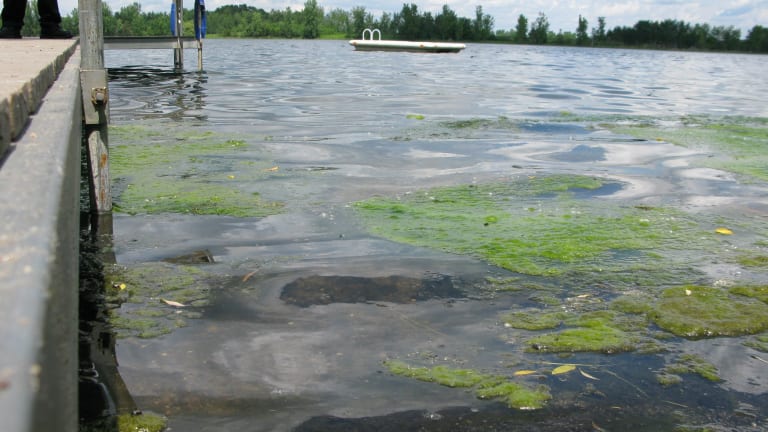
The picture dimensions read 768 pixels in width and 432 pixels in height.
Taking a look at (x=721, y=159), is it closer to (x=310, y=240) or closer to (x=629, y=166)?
(x=629, y=166)

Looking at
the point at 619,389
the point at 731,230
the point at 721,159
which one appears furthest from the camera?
the point at 721,159

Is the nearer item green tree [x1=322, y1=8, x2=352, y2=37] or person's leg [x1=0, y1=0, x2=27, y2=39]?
person's leg [x1=0, y1=0, x2=27, y2=39]

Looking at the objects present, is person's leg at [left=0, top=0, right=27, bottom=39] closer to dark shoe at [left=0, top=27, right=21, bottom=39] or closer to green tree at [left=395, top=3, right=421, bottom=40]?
dark shoe at [left=0, top=27, right=21, bottom=39]

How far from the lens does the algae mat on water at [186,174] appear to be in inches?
241

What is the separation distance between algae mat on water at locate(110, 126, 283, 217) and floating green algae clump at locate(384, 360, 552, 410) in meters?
2.93

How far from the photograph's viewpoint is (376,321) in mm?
3787

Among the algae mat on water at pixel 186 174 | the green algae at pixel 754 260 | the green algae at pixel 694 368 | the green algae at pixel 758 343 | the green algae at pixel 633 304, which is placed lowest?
the green algae at pixel 694 368

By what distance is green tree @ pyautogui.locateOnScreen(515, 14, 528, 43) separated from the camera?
161m

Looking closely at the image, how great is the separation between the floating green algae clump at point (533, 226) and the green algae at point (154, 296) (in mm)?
1573

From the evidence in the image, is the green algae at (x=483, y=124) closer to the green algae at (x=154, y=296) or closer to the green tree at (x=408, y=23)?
the green algae at (x=154, y=296)

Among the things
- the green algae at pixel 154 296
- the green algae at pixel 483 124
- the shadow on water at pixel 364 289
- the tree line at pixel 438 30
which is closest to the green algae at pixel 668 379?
the shadow on water at pixel 364 289

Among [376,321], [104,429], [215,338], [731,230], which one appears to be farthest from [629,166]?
[104,429]

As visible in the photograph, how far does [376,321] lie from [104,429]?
1512 mm

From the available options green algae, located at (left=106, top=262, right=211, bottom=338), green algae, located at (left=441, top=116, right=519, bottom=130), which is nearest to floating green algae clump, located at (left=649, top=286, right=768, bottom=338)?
green algae, located at (left=106, top=262, right=211, bottom=338)
